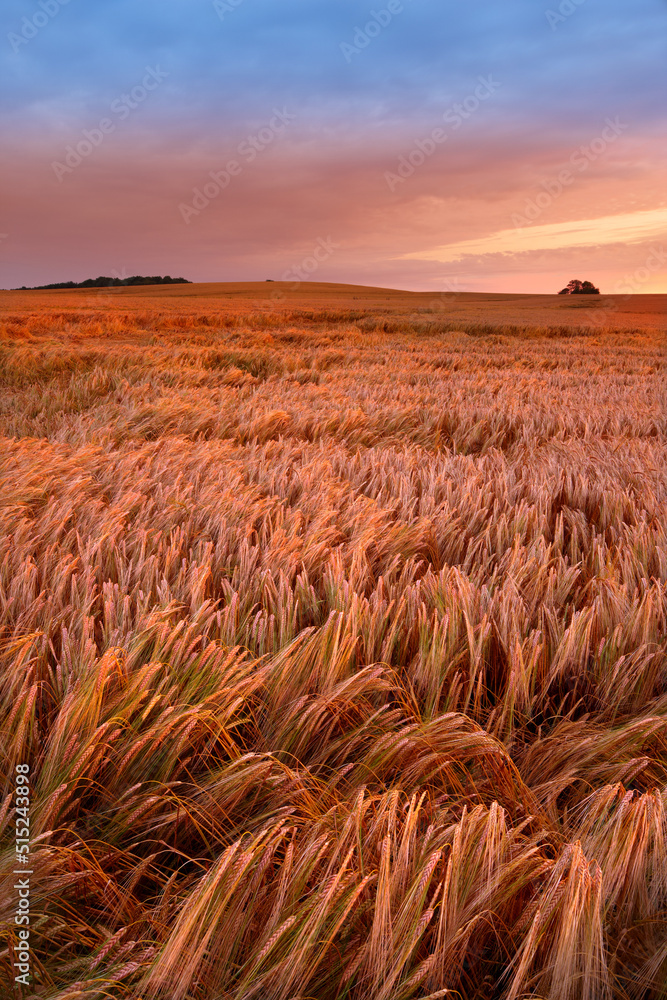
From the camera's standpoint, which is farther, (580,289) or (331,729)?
(580,289)

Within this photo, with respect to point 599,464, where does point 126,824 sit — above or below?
below

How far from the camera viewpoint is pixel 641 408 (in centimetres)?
452

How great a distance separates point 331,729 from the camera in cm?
107

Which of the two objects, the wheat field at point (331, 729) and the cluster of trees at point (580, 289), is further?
the cluster of trees at point (580, 289)

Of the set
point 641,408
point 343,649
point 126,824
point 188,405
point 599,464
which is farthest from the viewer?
point 641,408

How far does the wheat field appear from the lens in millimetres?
676

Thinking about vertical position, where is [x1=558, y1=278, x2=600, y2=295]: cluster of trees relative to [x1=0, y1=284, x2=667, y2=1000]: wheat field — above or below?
above

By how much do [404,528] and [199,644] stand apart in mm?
846

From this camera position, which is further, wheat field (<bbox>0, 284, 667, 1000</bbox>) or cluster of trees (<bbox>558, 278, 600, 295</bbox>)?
cluster of trees (<bbox>558, 278, 600, 295</bbox>)

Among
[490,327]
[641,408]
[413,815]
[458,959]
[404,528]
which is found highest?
Answer: [490,327]

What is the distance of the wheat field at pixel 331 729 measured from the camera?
0.68 meters

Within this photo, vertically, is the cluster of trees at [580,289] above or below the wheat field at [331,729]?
above

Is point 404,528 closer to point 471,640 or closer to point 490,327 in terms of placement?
point 471,640

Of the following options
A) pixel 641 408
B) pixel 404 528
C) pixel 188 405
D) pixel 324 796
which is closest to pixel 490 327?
pixel 641 408
